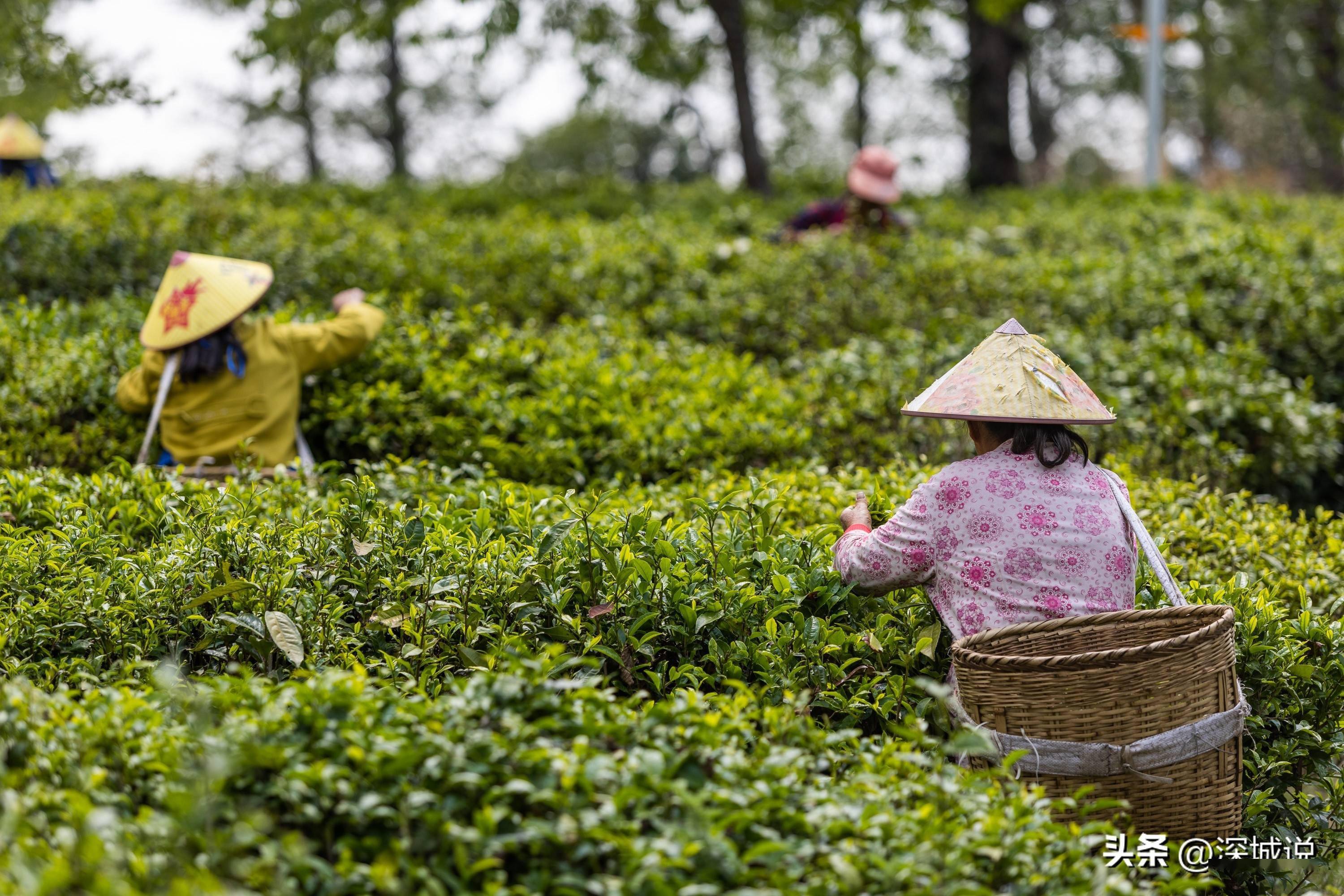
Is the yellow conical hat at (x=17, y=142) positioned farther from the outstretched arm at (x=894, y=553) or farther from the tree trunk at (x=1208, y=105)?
the tree trunk at (x=1208, y=105)

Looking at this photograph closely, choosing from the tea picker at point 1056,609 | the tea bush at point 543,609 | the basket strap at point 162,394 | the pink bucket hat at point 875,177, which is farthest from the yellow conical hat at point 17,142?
the tea picker at point 1056,609

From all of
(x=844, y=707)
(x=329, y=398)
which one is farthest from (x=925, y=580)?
(x=329, y=398)

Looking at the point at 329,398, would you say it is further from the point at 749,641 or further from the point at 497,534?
the point at 749,641

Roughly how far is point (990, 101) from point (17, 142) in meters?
9.80

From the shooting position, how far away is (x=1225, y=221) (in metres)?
9.49

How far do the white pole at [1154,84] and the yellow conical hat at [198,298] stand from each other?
1045cm

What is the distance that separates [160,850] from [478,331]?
4.63m

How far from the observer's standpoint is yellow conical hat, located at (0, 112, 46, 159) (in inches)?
404

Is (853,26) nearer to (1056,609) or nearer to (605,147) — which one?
(1056,609)

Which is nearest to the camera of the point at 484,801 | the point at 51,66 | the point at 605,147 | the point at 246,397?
the point at 484,801

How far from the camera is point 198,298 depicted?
486 cm

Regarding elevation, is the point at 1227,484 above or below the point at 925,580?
below

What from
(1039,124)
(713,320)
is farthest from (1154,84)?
(1039,124)

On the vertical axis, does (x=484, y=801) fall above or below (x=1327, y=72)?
below
